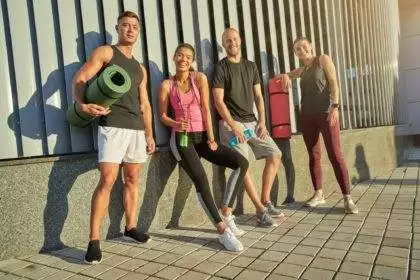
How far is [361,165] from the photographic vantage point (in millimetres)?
7391

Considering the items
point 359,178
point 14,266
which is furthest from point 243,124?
point 359,178

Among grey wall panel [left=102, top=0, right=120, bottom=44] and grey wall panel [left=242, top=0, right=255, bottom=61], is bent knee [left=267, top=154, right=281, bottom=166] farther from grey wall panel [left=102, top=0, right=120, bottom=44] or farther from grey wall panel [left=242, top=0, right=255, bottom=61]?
grey wall panel [left=102, top=0, right=120, bottom=44]

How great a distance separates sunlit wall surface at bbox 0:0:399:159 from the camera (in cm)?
370

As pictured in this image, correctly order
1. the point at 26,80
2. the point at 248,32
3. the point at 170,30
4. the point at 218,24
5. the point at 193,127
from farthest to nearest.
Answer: the point at 248,32
the point at 218,24
the point at 170,30
the point at 193,127
the point at 26,80

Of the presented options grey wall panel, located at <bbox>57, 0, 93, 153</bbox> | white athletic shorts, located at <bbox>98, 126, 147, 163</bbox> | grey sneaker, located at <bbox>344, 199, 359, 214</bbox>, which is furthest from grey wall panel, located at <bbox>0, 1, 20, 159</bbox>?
grey sneaker, located at <bbox>344, 199, 359, 214</bbox>

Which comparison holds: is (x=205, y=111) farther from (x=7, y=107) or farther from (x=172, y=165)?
(x=7, y=107)

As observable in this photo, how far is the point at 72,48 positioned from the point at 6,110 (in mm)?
899

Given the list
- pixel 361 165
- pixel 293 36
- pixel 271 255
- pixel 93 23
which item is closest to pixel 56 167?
pixel 93 23

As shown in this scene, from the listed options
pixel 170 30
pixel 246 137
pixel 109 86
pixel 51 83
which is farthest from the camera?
pixel 170 30

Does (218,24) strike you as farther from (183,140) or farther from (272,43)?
(183,140)

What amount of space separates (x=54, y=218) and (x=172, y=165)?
1379 mm

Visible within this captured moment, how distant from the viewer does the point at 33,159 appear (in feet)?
11.9

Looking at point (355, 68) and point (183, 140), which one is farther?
point (355, 68)

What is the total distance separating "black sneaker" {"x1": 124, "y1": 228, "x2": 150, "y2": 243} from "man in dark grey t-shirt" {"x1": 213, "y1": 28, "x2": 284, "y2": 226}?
4.11 ft
